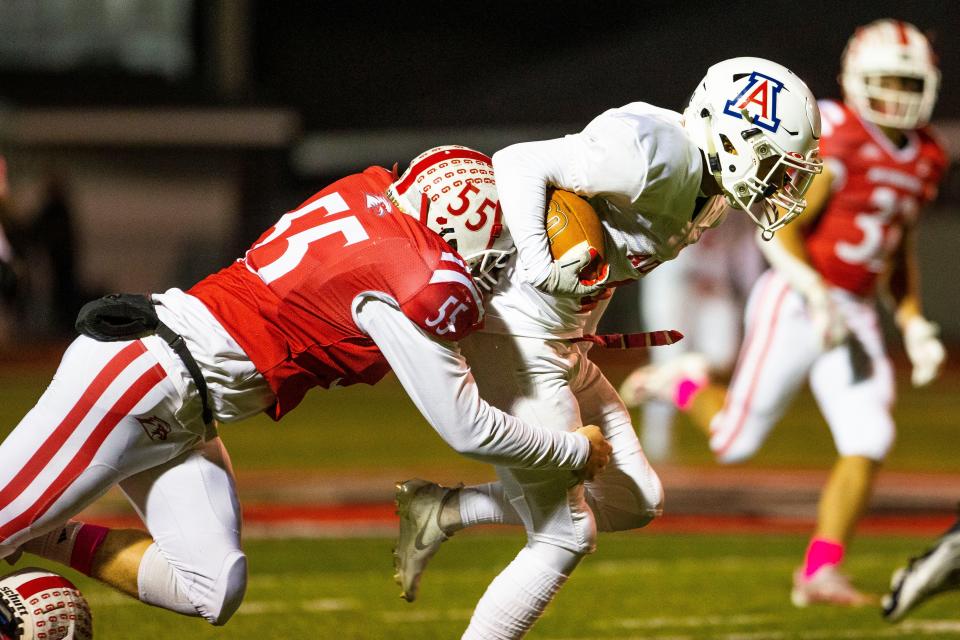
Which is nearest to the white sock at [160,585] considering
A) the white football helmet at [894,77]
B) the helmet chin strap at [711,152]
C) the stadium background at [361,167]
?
the stadium background at [361,167]

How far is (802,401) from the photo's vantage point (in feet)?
44.1

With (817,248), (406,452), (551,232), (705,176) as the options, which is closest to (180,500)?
(551,232)

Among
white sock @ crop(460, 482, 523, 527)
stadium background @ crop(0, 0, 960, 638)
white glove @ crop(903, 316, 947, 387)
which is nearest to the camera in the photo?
white sock @ crop(460, 482, 523, 527)

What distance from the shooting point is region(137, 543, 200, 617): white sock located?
3486 mm

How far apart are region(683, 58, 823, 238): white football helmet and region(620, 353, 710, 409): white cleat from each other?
9.34 ft

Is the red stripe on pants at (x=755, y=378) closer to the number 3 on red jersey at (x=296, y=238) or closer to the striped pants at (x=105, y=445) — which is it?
the number 3 on red jersey at (x=296, y=238)

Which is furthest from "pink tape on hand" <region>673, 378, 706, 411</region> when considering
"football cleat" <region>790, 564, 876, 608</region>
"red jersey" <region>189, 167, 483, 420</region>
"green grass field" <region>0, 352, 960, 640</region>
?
"red jersey" <region>189, 167, 483, 420</region>

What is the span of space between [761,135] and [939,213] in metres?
16.9

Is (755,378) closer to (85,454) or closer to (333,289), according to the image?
(333,289)

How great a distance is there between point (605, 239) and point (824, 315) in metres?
2.00

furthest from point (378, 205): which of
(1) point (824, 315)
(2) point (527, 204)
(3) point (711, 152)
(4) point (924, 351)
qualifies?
(4) point (924, 351)

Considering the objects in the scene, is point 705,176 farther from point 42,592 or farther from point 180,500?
point 42,592

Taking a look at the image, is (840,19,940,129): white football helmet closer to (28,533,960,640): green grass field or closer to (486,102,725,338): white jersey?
(28,533,960,640): green grass field

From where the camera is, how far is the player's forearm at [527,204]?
3295mm
